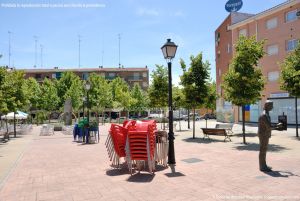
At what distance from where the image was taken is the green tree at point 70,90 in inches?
2277

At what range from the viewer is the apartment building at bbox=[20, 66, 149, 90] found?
86.4m

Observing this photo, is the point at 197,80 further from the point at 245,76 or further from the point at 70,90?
the point at 70,90

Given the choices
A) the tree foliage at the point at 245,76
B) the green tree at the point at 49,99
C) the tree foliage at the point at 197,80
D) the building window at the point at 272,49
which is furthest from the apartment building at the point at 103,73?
the tree foliage at the point at 245,76

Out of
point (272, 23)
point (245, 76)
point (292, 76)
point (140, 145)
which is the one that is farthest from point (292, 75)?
point (272, 23)

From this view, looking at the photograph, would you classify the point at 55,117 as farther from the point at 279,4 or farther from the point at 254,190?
the point at 254,190

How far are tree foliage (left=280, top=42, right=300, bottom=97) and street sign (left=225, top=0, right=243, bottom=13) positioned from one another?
27636 mm

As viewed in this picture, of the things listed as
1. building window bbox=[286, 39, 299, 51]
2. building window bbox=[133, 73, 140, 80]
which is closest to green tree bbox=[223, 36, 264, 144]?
building window bbox=[286, 39, 299, 51]

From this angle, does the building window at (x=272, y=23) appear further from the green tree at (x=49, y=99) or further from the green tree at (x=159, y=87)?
the green tree at (x=49, y=99)

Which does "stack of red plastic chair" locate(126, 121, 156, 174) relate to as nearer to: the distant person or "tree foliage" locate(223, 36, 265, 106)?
the distant person

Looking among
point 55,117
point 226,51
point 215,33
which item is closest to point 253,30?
point 226,51

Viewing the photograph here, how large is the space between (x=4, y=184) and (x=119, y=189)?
3.20 m

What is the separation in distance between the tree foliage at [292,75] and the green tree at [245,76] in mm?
2944

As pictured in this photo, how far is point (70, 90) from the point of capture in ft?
191

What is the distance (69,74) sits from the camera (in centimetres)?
6375
